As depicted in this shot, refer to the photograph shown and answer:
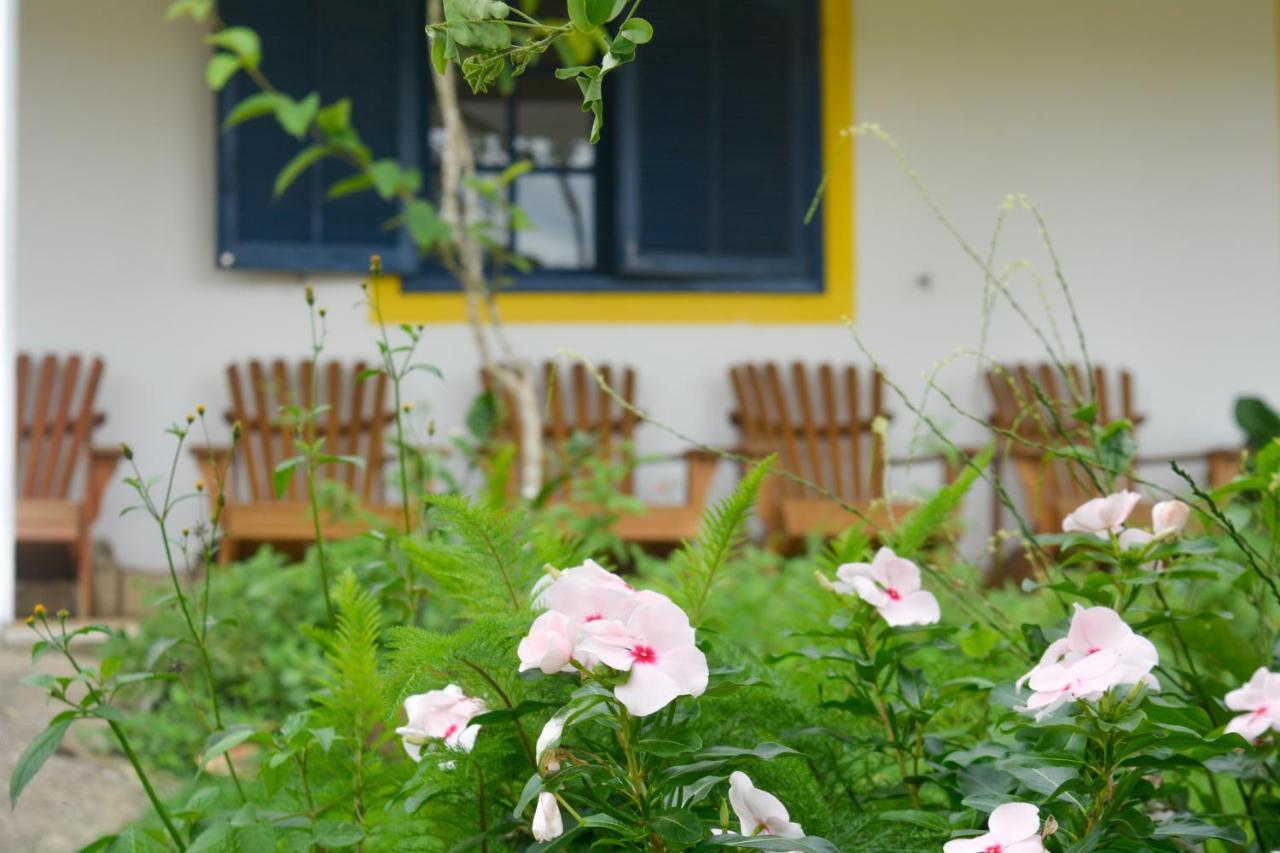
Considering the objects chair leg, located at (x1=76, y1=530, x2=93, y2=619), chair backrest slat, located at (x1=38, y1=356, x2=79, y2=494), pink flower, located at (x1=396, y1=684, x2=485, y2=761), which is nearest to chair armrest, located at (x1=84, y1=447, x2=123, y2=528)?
chair leg, located at (x1=76, y1=530, x2=93, y2=619)

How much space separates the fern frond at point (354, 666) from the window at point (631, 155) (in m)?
5.80

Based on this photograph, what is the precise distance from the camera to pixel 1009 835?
83cm

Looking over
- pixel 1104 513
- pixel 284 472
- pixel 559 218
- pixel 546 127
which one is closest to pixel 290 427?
pixel 559 218

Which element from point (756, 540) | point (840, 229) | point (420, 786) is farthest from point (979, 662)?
point (840, 229)

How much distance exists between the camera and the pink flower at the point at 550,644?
0.79 m

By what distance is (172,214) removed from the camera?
23.2ft

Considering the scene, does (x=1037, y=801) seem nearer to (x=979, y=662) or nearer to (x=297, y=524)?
(x=979, y=662)

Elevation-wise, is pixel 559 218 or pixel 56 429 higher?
pixel 559 218

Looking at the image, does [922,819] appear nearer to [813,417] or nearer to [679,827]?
[679,827]

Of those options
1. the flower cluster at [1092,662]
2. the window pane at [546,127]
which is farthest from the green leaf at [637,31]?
the window pane at [546,127]

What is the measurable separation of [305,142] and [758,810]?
6530 millimetres

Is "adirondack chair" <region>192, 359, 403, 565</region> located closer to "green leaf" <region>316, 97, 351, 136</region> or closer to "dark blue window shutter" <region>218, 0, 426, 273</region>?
"dark blue window shutter" <region>218, 0, 426, 273</region>

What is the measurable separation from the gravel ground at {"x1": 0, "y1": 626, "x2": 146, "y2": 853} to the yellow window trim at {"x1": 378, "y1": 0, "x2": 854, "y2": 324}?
3.55m

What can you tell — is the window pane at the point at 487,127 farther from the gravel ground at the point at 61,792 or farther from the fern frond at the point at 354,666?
the fern frond at the point at 354,666
